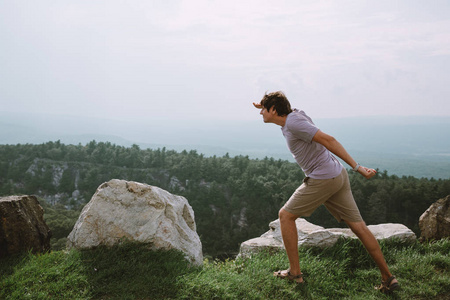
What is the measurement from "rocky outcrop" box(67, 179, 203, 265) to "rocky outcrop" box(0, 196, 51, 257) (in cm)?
44

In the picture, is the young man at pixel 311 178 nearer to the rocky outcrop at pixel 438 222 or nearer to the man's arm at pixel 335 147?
the man's arm at pixel 335 147

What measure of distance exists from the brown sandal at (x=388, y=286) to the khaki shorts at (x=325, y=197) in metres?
0.91

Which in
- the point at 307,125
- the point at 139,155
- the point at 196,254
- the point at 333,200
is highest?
the point at 307,125

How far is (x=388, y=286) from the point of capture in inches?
181

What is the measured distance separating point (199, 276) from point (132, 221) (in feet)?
4.63

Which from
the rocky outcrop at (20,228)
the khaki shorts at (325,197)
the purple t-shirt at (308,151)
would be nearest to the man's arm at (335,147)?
the purple t-shirt at (308,151)

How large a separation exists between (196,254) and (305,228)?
94.8 inches

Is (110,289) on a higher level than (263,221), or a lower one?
higher

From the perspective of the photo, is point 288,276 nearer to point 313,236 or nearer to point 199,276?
point 199,276

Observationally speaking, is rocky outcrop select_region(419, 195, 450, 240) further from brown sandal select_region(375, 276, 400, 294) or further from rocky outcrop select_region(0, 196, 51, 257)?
rocky outcrop select_region(0, 196, 51, 257)

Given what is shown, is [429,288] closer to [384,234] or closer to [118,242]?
[384,234]

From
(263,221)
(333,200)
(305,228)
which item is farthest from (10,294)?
(263,221)

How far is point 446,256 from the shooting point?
5.60m

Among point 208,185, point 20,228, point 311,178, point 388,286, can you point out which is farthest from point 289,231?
point 208,185
